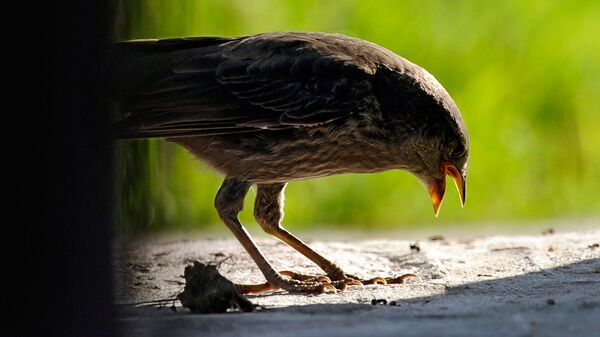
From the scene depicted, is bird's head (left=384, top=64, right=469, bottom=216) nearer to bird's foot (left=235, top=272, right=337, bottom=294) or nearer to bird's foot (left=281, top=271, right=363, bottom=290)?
bird's foot (left=281, top=271, right=363, bottom=290)

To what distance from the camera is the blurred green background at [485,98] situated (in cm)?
848

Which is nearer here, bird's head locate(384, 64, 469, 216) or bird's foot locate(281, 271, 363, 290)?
bird's foot locate(281, 271, 363, 290)

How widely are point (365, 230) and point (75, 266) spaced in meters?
5.64

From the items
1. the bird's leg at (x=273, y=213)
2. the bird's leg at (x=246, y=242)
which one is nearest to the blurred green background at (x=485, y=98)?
the bird's leg at (x=273, y=213)

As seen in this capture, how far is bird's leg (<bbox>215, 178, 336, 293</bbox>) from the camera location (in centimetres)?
512

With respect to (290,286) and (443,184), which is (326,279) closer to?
(290,286)

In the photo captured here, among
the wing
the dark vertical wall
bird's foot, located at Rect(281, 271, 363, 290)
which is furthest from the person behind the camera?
the wing

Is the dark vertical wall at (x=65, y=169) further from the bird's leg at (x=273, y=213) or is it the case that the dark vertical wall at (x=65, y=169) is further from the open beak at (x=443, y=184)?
the open beak at (x=443, y=184)

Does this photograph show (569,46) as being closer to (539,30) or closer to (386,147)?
(539,30)

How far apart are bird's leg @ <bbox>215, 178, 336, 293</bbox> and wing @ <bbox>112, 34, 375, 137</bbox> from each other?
0.31 metres

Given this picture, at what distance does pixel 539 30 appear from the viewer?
31.8 ft

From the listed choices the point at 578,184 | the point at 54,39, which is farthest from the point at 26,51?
the point at 578,184

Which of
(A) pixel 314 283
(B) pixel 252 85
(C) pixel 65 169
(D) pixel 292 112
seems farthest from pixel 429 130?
(C) pixel 65 169

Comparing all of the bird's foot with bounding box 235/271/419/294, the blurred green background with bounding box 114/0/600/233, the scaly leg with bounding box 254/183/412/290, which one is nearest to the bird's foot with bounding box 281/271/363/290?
the bird's foot with bounding box 235/271/419/294
